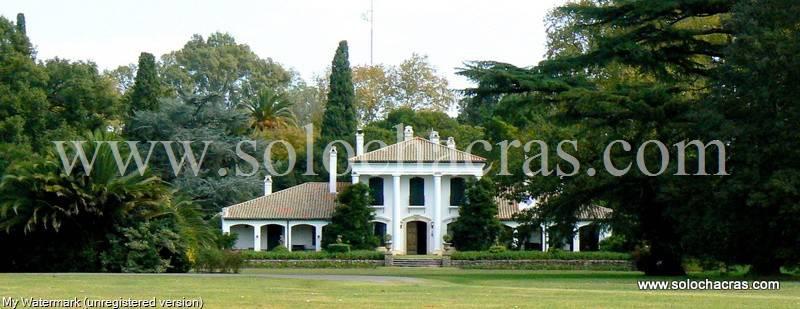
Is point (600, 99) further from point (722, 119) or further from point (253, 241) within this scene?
point (253, 241)

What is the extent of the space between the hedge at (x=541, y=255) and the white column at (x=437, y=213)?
10141 mm

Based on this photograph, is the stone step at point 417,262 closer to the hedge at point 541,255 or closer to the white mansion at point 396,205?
the hedge at point 541,255

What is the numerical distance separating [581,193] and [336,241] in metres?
32.1

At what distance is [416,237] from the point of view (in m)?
75.8

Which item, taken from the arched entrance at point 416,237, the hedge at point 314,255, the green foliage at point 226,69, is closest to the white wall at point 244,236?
the arched entrance at point 416,237

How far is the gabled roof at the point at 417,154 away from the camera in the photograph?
73938mm

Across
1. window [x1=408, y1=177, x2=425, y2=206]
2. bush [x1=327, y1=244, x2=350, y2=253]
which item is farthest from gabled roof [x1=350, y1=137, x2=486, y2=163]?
bush [x1=327, y1=244, x2=350, y2=253]

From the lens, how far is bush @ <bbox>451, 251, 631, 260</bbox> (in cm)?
6016

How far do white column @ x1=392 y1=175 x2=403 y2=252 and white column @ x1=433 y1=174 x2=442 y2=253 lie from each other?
2.04 metres

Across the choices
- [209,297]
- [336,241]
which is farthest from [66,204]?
[336,241]

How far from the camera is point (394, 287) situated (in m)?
24.7

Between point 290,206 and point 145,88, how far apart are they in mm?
12041

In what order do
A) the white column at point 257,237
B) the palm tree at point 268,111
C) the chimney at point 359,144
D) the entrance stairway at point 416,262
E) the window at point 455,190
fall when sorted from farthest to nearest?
1. the palm tree at point 268,111
2. the chimney at point 359,144
3. the window at point 455,190
4. the white column at point 257,237
5. the entrance stairway at point 416,262

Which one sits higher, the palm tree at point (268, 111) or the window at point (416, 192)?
the palm tree at point (268, 111)
